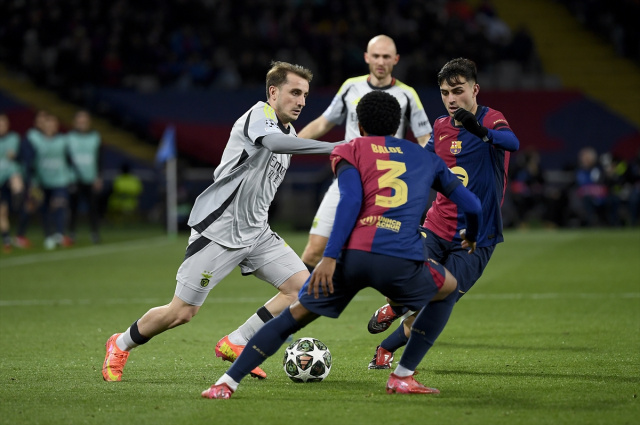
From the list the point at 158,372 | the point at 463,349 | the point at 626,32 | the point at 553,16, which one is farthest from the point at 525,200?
the point at 158,372

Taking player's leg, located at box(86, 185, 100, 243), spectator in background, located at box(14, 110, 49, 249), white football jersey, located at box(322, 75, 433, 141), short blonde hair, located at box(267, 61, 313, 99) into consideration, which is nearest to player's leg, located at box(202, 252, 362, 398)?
short blonde hair, located at box(267, 61, 313, 99)

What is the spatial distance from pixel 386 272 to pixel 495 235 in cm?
152

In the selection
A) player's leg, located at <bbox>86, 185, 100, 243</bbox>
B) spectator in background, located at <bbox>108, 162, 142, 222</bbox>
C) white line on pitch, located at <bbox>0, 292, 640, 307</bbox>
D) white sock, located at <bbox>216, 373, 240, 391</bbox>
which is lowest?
spectator in background, located at <bbox>108, 162, 142, 222</bbox>

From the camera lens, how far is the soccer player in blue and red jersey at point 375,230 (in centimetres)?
493

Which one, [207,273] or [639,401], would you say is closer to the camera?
[639,401]

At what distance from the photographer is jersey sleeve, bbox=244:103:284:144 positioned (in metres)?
5.66

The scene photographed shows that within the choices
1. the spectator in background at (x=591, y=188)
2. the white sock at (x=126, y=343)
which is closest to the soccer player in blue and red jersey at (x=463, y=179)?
the white sock at (x=126, y=343)

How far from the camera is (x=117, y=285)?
11859mm

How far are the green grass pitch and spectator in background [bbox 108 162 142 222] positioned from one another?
9.76 metres

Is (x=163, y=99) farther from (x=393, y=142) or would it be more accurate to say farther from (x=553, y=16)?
(x=393, y=142)

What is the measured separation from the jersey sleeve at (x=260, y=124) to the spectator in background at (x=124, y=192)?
1780 cm

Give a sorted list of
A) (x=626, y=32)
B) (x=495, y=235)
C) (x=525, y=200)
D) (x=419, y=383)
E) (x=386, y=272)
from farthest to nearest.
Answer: (x=626, y=32) → (x=525, y=200) → (x=495, y=235) → (x=419, y=383) → (x=386, y=272)

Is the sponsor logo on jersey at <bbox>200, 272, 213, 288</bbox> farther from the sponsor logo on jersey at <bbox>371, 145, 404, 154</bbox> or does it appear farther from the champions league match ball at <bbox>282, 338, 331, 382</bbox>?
the sponsor logo on jersey at <bbox>371, 145, 404, 154</bbox>

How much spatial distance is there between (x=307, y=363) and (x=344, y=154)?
157 centimetres
